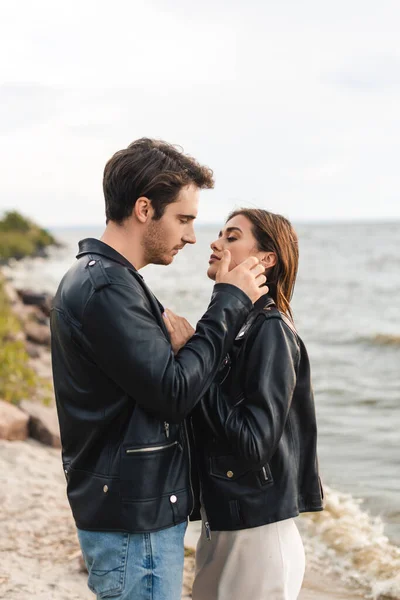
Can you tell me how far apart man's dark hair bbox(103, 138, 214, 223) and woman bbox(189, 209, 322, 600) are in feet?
1.96

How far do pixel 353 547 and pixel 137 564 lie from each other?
3.98 meters

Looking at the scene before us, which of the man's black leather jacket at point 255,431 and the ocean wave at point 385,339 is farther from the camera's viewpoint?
the ocean wave at point 385,339

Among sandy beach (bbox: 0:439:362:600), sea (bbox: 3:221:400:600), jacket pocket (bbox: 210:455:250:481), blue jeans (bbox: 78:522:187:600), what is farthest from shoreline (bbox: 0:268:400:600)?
jacket pocket (bbox: 210:455:250:481)

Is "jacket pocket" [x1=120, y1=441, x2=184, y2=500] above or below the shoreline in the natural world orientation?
above

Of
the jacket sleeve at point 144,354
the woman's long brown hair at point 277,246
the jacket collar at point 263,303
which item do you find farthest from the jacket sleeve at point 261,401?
the woman's long brown hair at point 277,246

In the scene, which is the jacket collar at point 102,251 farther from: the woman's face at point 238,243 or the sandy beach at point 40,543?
the sandy beach at point 40,543

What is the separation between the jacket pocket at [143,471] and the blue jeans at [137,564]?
0.15 m

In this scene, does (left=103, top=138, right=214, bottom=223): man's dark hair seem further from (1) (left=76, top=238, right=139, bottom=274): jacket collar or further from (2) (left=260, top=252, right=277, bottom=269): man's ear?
(2) (left=260, top=252, right=277, bottom=269): man's ear

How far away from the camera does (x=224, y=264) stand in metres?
2.92

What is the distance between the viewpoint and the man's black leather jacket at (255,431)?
275 centimetres

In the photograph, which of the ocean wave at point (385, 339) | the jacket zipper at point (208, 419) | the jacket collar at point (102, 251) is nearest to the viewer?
Result: the jacket collar at point (102, 251)

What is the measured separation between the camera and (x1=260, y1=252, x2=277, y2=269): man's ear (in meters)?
3.21

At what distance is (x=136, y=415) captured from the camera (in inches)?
101

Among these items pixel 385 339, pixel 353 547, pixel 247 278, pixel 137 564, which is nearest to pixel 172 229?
pixel 247 278
